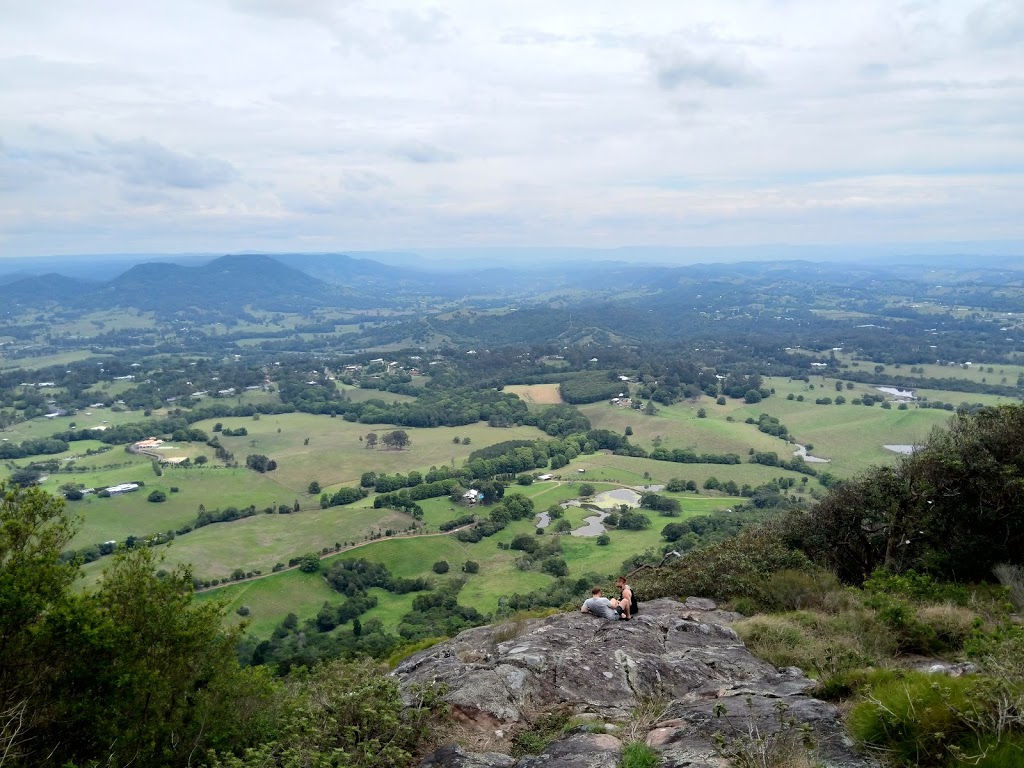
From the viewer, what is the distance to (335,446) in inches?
3839

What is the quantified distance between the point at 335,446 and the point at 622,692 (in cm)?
9256

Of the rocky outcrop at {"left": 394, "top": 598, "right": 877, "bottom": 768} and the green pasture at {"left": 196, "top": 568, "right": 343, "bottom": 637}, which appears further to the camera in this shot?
the green pasture at {"left": 196, "top": 568, "right": 343, "bottom": 637}

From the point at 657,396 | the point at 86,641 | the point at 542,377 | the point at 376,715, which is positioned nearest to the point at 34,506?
the point at 86,641

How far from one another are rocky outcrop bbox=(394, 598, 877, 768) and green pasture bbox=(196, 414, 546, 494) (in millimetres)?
70943

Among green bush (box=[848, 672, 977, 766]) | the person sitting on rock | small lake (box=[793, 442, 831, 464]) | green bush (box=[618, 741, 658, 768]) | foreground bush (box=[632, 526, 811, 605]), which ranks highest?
green bush (box=[848, 672, 977, 766])

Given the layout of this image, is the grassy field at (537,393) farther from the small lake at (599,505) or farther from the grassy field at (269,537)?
the grassy field at (269,537)

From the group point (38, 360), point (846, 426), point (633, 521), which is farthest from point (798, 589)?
point (38, 360)

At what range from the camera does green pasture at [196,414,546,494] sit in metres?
85.2

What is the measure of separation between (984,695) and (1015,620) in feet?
26.4

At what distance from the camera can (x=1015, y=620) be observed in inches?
458

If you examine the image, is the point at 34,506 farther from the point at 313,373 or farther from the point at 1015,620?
the point at 313,373

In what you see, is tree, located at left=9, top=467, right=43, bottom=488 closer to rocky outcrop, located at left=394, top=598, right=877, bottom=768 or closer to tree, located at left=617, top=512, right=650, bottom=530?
tree, located at left=617, top=512, right=650, bottom=530

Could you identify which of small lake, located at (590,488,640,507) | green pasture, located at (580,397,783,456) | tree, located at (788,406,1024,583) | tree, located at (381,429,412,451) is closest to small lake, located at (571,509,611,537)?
small lake, located at (590,488,640,507)

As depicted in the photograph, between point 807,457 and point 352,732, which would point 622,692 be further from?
point 807,457
